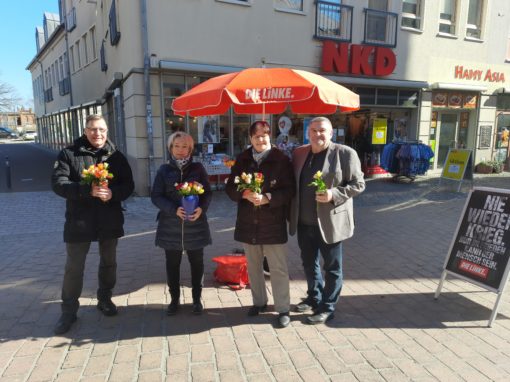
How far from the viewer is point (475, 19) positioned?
13.8 metres

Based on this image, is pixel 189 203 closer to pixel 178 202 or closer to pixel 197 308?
pixel 178 202

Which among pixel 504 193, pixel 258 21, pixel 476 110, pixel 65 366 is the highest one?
pixel 258 21

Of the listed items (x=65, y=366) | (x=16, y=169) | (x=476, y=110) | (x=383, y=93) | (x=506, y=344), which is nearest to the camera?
(x=65, y=366)

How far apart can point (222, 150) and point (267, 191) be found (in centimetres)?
745

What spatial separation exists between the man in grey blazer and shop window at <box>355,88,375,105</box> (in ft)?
29.8

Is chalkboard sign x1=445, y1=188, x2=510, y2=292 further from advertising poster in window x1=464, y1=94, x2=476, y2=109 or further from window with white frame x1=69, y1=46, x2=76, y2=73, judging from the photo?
window with white frame x1=69, y1=46, x2=76, y2=73

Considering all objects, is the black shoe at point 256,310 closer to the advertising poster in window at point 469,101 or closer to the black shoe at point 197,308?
the black shoe at point 197,308

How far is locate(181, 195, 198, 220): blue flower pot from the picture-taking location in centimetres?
320

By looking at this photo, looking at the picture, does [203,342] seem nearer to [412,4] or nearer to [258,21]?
[258,21]

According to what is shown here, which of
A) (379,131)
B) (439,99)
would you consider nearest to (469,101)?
(439,99)

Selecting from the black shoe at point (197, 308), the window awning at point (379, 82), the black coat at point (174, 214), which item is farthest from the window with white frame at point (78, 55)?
the black shoe at point (197, 308)

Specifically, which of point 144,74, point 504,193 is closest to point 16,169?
point 144,74

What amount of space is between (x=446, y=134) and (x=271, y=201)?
1297cm

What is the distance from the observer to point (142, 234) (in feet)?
20.8
